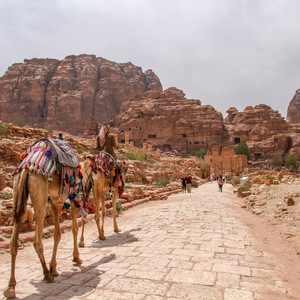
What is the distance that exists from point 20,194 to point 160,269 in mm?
2163

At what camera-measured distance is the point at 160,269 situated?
12.5 feet

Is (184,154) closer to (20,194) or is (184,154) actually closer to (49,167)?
(49,167)

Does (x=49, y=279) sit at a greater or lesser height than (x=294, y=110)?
lesser

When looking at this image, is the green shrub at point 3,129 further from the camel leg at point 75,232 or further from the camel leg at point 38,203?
the camel leg at point 38,203

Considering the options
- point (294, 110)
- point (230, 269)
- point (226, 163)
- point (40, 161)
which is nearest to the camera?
point (40, 161)

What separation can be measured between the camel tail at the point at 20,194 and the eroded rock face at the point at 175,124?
207ft

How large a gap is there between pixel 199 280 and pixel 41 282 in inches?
79.8

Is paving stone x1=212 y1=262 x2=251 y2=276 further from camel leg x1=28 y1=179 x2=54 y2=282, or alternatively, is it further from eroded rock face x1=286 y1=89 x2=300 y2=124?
eroded rock face x1=286 y1=89 x2=300 y2=124

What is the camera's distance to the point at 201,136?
65.9m

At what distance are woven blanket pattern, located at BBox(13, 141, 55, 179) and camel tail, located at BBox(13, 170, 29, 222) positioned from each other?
0.09 m

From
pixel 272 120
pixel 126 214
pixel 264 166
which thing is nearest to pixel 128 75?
pixel 272 120

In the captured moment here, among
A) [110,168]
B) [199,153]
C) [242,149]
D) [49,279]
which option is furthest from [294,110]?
[49,279]

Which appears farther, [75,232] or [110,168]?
[110,168]

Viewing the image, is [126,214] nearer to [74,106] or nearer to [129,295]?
[129,295]
